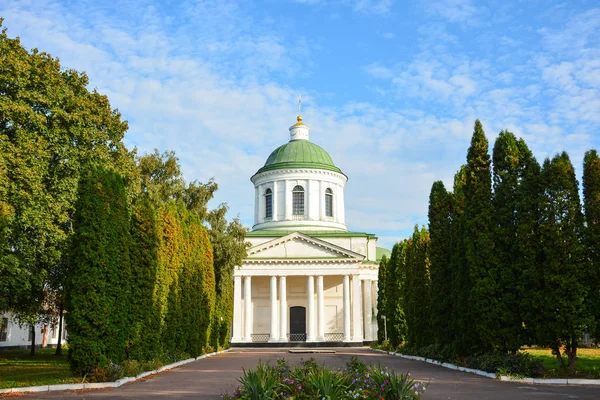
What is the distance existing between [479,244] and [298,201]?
33.9 metres

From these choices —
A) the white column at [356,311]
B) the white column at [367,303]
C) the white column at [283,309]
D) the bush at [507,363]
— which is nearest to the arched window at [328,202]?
the white column at [367,303]

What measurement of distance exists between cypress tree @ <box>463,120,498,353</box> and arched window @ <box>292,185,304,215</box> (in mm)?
31625

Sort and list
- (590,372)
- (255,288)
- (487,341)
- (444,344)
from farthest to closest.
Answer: (255,288), (444,344), (487,341), (590,372)

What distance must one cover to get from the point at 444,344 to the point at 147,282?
11.5 meters

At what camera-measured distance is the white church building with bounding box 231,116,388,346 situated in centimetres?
4559

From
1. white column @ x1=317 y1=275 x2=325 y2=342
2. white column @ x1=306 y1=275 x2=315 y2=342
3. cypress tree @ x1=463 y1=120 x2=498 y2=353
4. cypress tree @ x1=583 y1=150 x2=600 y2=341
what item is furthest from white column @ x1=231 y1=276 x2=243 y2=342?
cypress tree @ x1=583 y1=150 x2=600 y2=341

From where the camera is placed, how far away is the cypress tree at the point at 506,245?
1664cm

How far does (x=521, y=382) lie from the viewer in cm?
1456

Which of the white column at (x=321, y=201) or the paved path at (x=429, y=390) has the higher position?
the white column at (x=321, y=201)

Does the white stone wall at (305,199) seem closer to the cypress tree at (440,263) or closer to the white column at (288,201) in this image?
the white column at (288,201)

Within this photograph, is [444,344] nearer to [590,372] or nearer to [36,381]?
[590,372]

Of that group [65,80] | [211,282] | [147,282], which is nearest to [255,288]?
[211,282]

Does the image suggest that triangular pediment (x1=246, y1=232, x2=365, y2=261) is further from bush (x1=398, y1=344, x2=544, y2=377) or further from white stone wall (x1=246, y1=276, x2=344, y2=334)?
bush (x1=398, y1=344, x2=544, y2=377)

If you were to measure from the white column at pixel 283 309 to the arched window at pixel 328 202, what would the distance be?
29.3ft
